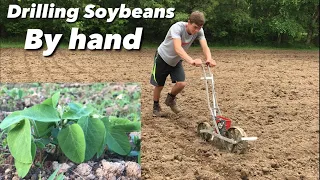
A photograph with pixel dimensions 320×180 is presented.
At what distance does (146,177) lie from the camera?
13.1ft

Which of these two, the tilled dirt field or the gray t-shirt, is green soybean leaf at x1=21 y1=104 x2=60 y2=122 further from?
the gray t-shirt

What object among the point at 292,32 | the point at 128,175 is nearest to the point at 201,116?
the point at 128,175

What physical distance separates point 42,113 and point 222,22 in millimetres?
21688

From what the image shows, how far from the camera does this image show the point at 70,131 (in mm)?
1843

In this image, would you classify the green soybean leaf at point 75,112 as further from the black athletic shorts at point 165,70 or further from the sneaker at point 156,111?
the sneaker at point 156,111

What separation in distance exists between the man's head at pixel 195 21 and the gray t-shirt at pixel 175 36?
0.58ft

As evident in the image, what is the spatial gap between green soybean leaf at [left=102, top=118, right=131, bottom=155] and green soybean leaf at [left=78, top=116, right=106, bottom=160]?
1.1 inches

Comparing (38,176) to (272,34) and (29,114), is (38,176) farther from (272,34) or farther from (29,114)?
(272,34)

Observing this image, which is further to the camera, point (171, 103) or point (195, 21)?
point (171, 103)

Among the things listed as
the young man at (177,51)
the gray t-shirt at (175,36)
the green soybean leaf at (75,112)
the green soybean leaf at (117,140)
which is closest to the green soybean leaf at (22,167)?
the green soybean leaf at (75,112)

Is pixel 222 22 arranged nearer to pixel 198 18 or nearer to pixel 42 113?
pixel 198 18

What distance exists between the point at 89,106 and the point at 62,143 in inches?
7.6

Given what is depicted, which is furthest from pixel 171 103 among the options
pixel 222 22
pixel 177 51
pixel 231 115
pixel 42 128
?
pixel 222 22

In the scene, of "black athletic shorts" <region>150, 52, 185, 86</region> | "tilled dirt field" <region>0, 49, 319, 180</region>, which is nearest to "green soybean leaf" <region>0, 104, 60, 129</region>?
"tilled dirt field" <region>0, 49, 319, 180</region>
